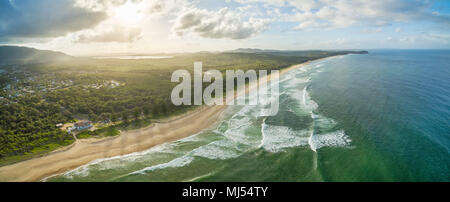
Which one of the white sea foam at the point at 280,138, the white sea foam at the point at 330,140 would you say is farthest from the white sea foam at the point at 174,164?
the white sea foam at the point at 330,140

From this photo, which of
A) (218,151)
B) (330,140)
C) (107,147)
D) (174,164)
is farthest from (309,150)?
(107,147)

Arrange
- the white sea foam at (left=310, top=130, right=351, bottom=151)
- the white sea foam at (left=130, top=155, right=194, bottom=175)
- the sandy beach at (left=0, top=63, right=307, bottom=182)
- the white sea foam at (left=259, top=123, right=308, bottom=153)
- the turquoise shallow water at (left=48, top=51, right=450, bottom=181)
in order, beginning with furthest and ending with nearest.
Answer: the white sea foam at (left=259, top=123, right=308, bottom=153) → the white sea foam at (left=310, top=130, right=351, bottom=151) → the sandy beach at (left=0, top=63, right=307, bottom=182) → the white sea foam at (left=130, top=155, right=194, bottom=175) → the turquoise shallow water at (left=48, top=51, right=450, bottom=181)

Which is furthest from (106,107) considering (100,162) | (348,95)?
(348,95)

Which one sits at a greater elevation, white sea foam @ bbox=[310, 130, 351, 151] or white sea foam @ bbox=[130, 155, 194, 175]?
white sea foam @ bbox=[310, 130, 351, 151]

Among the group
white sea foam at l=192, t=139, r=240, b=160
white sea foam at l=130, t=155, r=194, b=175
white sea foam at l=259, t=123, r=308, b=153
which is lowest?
white sea foam at l=130, t=155, r=194, b=175

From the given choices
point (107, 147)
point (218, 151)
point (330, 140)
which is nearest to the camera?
point (218, 151)

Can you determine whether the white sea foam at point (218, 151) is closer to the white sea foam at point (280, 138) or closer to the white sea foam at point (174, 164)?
the white sea foam at point (174, 164)

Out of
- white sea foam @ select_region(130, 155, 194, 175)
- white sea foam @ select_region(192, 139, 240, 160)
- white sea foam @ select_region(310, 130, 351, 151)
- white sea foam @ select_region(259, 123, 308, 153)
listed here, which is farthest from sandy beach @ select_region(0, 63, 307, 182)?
white sea foam @ select_region(310, 130, 351, 151)

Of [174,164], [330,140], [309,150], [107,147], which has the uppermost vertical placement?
[330,140]

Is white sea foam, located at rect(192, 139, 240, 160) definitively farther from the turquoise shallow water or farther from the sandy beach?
the sandy beach

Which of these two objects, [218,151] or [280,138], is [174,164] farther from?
[280,138]
